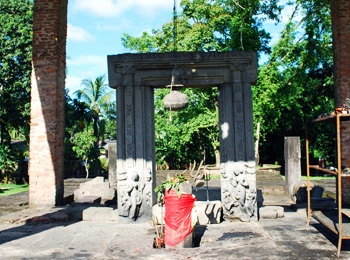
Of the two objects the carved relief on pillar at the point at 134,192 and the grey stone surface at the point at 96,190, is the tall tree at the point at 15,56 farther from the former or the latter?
the carved relief on pillar at the point at 134,192

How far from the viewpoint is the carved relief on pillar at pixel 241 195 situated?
7.41 meters

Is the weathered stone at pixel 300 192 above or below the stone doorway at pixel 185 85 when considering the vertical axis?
below

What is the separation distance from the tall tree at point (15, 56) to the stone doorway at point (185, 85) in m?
12.8

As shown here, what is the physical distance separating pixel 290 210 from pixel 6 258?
6.58m

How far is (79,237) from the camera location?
6379mm

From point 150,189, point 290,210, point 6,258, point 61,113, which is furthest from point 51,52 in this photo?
point 290,210

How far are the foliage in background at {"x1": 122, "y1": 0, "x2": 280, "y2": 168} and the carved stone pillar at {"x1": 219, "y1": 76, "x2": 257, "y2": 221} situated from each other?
10.9 m

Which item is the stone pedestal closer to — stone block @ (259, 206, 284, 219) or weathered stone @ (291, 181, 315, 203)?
weathered stone @ (291, 181, 315, 203)

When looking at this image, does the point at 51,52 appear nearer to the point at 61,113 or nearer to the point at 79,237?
the point at 61,113

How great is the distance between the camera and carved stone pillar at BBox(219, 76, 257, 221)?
7431 millimetres

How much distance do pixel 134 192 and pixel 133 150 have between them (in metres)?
0.92

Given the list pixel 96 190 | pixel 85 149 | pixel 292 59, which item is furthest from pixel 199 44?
pixel 96 190

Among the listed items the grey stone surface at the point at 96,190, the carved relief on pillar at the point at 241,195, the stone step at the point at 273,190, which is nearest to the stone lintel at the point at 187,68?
the carved relief on pillar at the point at 241,195

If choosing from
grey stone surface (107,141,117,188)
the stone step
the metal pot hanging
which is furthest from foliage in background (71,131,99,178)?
the metal pot hanging
